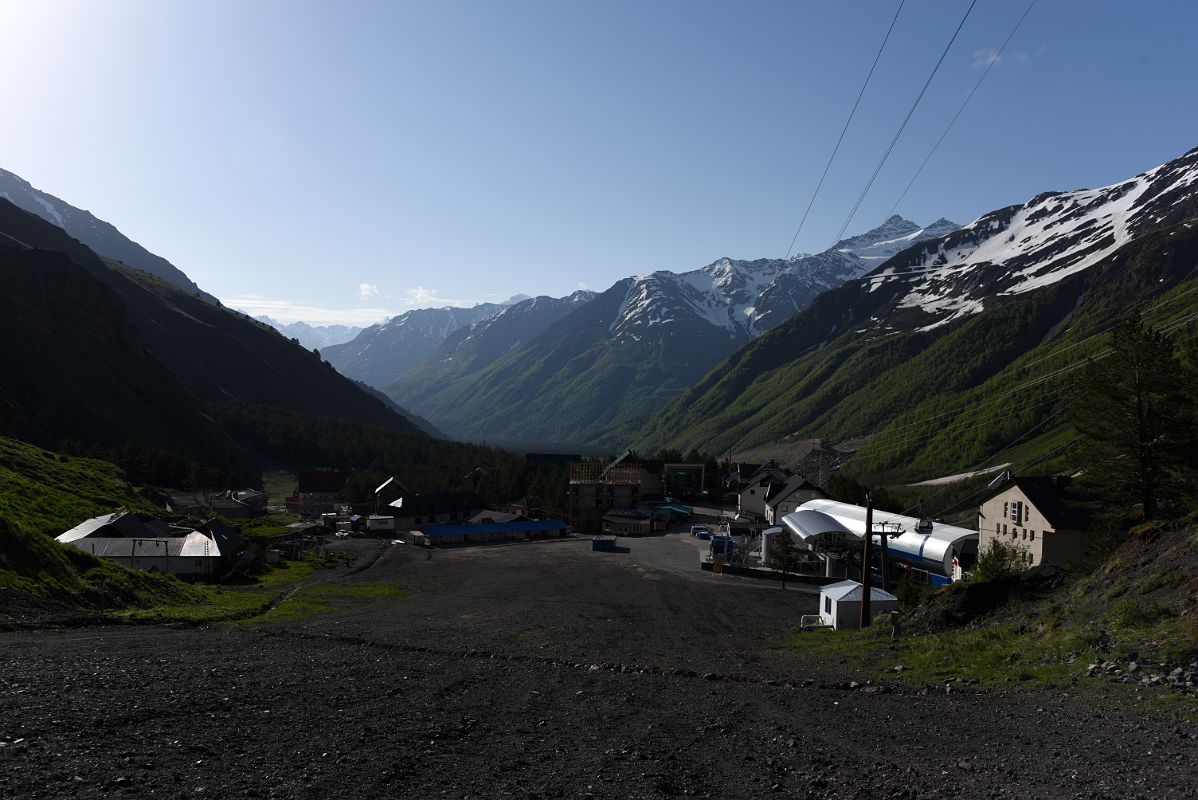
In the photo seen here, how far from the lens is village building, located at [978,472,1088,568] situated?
181ft

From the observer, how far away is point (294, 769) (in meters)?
14.5

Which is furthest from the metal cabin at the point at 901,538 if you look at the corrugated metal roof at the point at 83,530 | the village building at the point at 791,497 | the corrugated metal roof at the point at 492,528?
the corrugated metal roof at the point at 83,530

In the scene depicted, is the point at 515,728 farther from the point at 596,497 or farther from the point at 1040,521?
the point at 596,497

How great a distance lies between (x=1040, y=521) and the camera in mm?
56562

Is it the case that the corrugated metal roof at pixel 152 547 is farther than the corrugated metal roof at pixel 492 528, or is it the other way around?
the corrugated metal roof at pixel 492 528

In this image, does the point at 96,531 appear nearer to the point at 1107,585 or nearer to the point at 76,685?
the point at 76,685

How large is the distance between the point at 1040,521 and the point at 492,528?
228 ft

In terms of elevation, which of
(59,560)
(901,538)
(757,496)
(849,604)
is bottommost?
(849,604)

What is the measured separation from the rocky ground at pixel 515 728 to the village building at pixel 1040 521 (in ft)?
117

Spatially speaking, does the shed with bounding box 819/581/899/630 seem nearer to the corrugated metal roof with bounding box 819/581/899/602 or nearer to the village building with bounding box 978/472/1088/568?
the corrugated metal roof with bounding box 819/581/899/602

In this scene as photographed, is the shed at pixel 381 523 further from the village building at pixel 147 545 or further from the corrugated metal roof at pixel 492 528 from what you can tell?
the village building at pixel 147 545

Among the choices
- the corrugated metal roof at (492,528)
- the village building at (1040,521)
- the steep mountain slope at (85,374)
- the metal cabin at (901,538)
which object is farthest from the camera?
the steep mountain slope at (85,374)

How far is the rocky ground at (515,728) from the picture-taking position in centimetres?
1370

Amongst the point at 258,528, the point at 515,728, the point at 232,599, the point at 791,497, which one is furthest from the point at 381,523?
Answer: the point at 515,728
